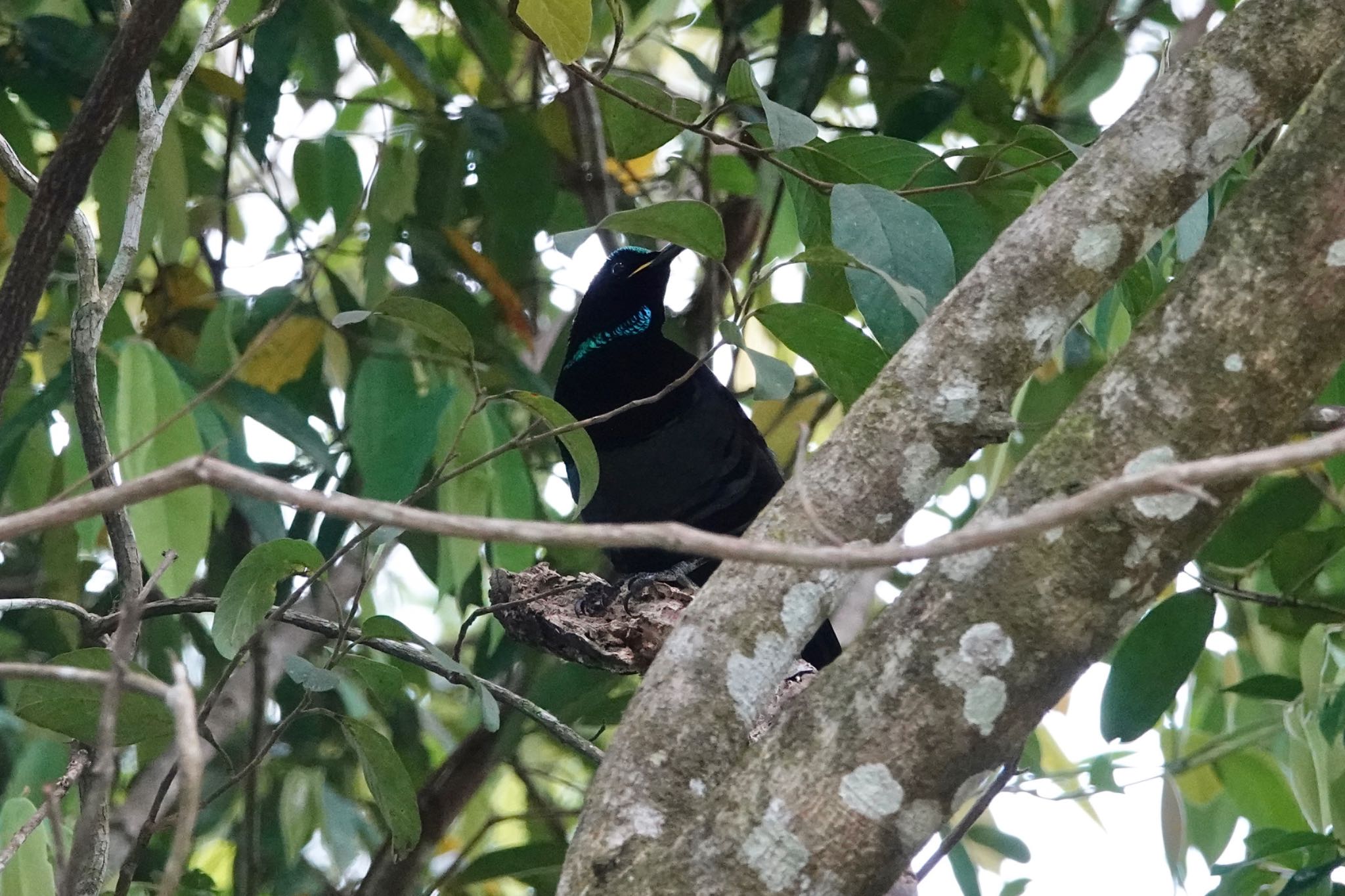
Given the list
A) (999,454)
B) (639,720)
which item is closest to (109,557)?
(999,454)

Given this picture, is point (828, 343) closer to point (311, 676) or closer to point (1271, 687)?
point (311, 676)

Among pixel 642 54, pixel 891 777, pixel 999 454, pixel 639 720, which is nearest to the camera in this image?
pixel 891 777

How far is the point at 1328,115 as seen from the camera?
1101 millimetres

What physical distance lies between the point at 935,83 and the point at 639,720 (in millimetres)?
1713

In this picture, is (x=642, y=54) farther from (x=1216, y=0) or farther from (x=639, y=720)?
(x=639, y=720)

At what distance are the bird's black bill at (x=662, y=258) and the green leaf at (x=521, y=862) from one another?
109 cm

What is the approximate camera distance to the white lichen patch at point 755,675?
1087 mm

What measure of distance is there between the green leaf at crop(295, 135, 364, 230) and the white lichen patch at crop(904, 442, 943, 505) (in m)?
1.52

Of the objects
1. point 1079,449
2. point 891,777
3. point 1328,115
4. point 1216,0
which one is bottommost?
point 891,777

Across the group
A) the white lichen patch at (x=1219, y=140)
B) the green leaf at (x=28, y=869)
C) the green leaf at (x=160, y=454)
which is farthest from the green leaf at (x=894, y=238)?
the green leaf at (x=28, y=869)

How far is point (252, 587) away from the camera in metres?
1.47

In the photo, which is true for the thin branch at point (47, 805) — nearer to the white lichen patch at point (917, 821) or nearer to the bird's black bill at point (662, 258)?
the white lichen patch at point (917, 821)

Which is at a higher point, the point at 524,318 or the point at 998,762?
the point at 524,318

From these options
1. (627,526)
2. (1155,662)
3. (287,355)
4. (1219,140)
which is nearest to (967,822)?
(1155,662)
